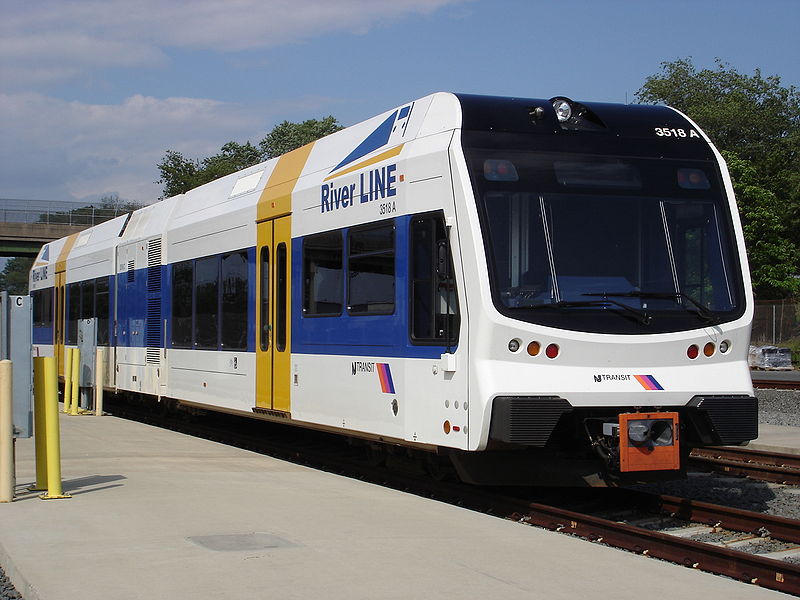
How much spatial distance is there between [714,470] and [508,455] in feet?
12.8

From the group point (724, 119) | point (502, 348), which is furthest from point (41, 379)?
point (724, 119)

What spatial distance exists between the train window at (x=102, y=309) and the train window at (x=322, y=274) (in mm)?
10046

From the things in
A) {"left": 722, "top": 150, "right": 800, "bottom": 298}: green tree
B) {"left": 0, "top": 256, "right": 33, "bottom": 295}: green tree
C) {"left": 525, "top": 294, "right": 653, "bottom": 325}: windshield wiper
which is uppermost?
{"left": 0, "top": 256, "right": 33, "bottom": 295}: green tree

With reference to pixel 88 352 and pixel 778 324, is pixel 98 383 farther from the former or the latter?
pixel 778 324

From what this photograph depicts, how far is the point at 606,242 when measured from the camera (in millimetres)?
9211

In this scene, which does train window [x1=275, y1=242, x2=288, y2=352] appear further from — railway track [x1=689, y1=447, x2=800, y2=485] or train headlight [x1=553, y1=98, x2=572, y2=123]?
railway track [x1=689, y1=447, x2=800, y2=485]

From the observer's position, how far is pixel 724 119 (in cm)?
7056

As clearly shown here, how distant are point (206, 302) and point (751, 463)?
290 inches

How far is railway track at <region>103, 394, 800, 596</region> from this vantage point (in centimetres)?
714

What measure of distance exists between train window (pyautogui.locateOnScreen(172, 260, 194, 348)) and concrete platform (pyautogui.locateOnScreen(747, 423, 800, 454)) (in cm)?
792

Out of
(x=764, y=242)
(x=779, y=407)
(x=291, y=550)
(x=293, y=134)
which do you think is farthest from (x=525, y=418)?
(x=293, y=134)

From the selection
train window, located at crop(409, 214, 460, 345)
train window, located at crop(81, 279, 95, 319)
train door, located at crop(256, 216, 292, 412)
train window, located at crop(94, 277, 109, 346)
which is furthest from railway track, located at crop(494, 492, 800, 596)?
train window, located at crop(81, 279, 95, 319)

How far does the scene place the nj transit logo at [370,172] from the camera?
1033 cm

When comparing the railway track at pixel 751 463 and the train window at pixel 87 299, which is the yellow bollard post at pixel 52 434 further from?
the train window at pixel 87 299
